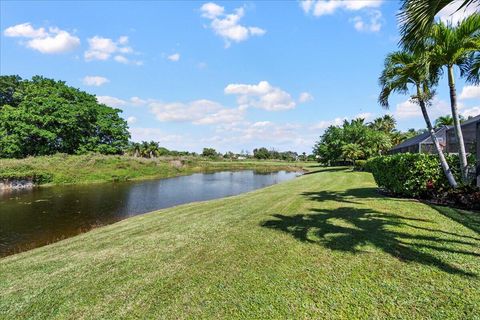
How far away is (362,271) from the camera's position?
13.7ft

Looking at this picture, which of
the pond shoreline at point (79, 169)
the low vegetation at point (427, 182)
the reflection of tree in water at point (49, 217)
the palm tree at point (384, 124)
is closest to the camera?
the low vegetation at point (427, 182)

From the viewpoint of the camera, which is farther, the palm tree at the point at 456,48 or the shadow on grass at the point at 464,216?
the palm tree at the point at 456,48

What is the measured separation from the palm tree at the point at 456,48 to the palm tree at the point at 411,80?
484mm

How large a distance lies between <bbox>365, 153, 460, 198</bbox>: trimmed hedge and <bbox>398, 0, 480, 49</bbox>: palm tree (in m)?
6.55

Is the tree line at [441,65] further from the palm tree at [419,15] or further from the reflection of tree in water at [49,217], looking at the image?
the reflection of tree in water at [49,217]

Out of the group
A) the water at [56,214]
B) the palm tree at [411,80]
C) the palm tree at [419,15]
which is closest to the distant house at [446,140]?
the palm tree at [411,80]

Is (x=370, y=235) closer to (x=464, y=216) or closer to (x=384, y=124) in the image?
(x=464, y=216)

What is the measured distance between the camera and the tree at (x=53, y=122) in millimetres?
35562

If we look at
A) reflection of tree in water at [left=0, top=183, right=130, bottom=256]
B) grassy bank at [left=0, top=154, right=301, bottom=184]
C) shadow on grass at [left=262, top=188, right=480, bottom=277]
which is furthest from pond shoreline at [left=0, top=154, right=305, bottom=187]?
shadow on grass at [left=262, top=188, right=480, bottom=277]

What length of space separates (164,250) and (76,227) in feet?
28.6

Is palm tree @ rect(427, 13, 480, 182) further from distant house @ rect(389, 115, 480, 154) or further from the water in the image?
the water

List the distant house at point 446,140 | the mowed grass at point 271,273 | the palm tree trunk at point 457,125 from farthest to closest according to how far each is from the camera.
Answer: the distant house at point 446,140 → the palm tree trunk at point 457,125 → the mowed grass at point 271,273

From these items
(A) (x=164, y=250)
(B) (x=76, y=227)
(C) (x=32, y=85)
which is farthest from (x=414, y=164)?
(C) (x=32, y=85)

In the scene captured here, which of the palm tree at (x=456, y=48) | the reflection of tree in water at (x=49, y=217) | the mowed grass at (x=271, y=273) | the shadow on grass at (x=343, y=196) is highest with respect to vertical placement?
the palm tree at (x=456, y=48)
